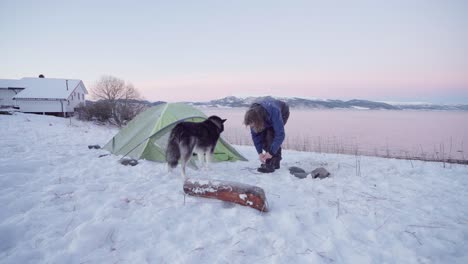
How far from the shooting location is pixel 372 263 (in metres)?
2.10

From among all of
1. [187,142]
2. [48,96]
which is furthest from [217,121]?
[48,96]

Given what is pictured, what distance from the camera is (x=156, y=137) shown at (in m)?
5.88

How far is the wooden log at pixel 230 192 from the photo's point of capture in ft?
9.78

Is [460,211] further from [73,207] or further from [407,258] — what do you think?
[73,207]

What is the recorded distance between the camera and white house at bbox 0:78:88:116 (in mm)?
29266

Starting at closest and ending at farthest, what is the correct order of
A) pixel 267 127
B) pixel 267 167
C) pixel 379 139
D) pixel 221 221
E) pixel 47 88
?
pixel 221 221, pixel 267 167, pixel 267 127, pixel 379 139, pixel 47 88

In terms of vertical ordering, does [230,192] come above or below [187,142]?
below

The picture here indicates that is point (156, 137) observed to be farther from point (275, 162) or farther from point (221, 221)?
point (221, 221)

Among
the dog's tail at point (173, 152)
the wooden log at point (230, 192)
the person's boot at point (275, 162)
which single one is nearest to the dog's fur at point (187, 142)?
the dog's tail at point (173, 152)

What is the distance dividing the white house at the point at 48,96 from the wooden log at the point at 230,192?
108 ft

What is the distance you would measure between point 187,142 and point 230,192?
6.13 ft

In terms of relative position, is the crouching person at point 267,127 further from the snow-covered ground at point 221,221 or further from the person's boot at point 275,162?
the snow-covered ground at point 221,221

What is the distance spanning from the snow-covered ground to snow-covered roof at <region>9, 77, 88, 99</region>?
31368 mm

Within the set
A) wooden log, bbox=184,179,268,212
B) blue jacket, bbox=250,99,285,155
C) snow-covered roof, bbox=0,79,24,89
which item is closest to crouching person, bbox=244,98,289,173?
blue jacket, bbox=250,99,285,155
